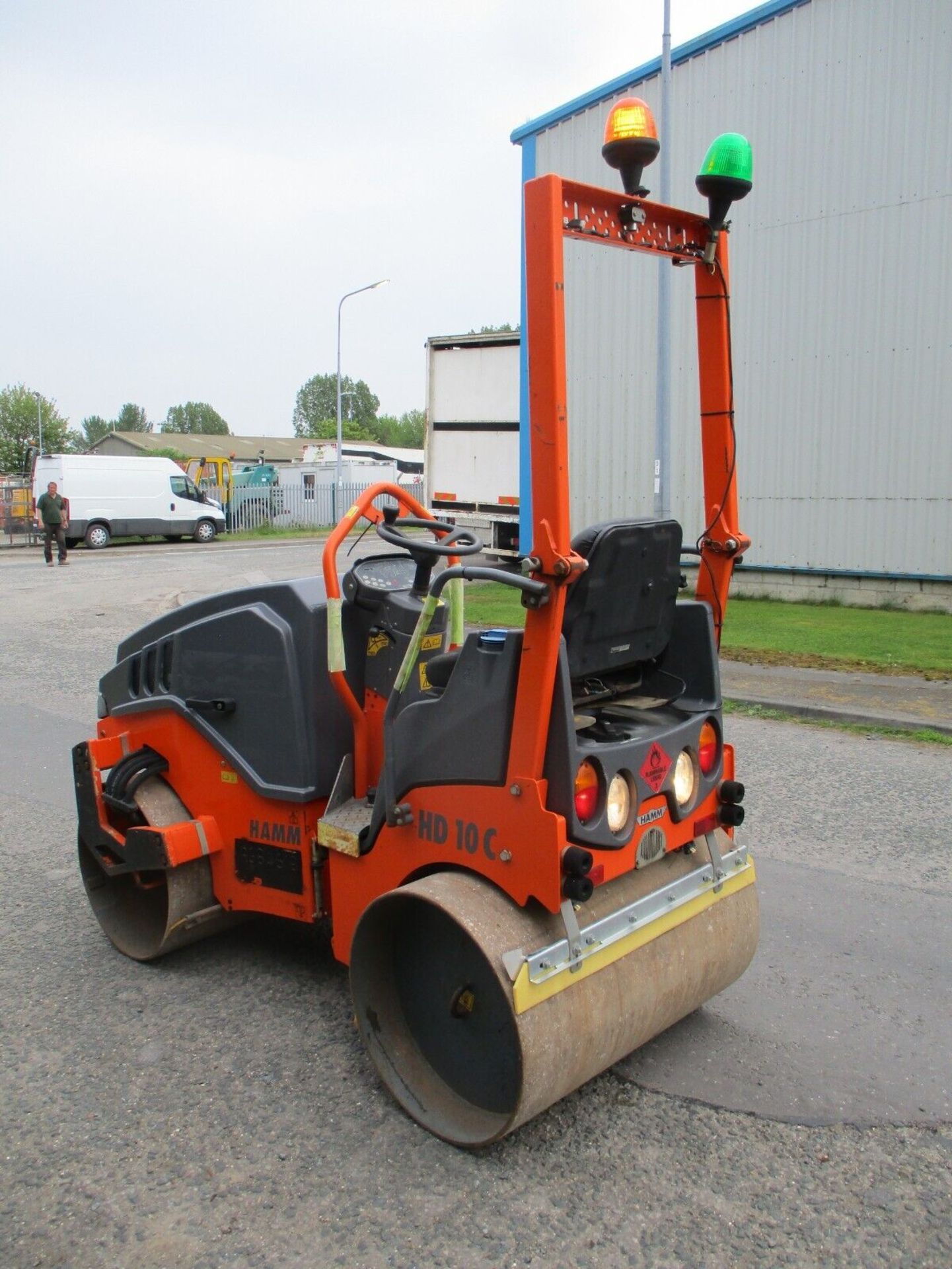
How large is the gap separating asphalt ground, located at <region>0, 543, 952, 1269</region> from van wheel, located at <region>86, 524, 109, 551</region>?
82.9ft

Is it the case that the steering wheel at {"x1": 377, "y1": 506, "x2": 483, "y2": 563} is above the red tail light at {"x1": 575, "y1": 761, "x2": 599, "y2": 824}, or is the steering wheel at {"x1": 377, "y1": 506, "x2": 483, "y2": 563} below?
above

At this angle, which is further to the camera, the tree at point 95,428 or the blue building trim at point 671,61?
the tree at point 95,428

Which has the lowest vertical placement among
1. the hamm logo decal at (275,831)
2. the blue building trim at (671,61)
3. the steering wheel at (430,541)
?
the hamm logo decal at (275,831)

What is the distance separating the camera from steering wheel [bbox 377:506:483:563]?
10.9 feet

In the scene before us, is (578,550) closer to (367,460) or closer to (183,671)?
(183,671)

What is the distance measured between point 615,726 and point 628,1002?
81 centimetres

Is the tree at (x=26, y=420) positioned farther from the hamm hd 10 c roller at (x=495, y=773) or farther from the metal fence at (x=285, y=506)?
the hamm hd 10 c roller at (x=495, y=773)

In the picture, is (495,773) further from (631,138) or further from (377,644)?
(631,138)

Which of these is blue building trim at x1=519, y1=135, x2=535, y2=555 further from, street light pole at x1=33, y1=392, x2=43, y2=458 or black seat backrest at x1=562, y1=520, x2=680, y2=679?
street light pole at x1=33, y1=392, x2=43, y2=458

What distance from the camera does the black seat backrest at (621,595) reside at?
299 cm

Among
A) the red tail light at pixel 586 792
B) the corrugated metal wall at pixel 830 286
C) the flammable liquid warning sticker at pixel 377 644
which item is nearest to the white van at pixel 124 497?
the corrugated metal wall at pixel 830 286

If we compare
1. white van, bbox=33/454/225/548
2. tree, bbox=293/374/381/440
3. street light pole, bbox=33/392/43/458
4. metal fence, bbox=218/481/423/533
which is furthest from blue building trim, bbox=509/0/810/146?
tree, bbox=293/374/381/440

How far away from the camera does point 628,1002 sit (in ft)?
10.1

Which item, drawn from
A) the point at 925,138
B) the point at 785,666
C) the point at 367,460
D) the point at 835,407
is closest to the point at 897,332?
the point at 835,407
